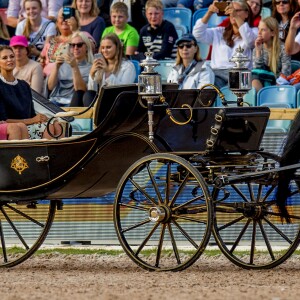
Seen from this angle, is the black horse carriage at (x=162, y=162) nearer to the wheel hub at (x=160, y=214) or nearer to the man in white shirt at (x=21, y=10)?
the wheel hub at (x=160, y=214)

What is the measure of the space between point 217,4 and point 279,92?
5.44 feet

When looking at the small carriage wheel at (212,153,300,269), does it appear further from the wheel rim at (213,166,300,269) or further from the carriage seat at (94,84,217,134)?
the carriage seat at (94,84,217,134)

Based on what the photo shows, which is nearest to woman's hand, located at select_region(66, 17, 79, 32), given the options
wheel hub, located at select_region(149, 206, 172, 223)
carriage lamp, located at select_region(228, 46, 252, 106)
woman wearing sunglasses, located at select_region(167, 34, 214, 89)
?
woman wearing sunglasses, located at select_region(167, 34, 214, 89)

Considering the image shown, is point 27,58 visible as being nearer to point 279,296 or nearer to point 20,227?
point 20,227

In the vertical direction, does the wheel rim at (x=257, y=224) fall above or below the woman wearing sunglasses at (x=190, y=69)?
below

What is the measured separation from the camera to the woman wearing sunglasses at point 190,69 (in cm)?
1156

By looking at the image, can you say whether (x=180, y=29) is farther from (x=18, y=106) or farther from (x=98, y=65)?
(x=18, y=106)

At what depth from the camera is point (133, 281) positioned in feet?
22.9

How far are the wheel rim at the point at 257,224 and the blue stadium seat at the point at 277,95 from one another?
7.27 ft

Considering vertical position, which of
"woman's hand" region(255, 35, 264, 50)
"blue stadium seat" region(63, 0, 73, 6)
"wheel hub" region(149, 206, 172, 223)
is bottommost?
"wheel hub" region(149, 206, 172, 223)

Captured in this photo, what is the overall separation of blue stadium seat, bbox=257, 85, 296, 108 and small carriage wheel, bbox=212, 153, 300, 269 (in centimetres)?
220

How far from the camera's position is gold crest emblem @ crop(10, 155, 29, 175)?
7926 millimetres

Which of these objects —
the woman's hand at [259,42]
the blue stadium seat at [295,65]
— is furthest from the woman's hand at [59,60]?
the blue stadium seat at [295,65]

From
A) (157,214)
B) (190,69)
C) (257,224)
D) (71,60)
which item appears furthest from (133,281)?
(71,60)
